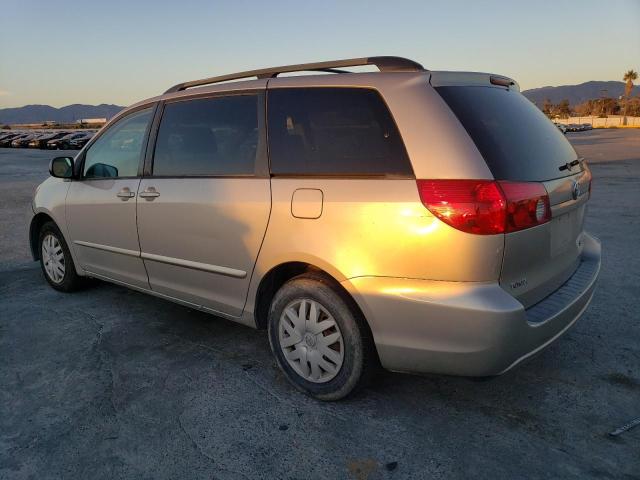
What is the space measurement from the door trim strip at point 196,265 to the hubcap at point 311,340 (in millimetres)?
415

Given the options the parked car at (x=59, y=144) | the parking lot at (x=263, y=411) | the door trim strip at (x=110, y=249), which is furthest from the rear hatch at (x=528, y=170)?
the parked car at (x=59, y=144)

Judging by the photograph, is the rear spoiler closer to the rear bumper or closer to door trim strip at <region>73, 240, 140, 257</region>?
the rear bumper

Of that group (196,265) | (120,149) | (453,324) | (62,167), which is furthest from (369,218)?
(62,167)

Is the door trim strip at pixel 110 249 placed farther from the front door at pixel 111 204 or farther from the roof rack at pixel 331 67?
the roof rack at pixel 331 67

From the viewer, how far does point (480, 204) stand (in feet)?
7.23

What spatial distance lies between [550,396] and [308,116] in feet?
6.70

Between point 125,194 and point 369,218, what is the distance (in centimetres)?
210

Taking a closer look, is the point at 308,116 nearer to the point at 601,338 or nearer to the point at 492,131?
the point at 492,131

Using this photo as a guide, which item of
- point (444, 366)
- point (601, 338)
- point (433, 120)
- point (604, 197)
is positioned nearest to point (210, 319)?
point (444, 366)

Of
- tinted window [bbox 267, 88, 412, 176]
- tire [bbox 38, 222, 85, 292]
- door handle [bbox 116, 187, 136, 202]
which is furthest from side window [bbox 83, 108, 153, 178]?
tinted window [bbox 267, 88, 412, 176]

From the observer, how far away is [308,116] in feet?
9.24

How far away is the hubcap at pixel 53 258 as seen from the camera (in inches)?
181

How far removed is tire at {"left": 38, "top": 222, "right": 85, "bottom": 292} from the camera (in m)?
4.54

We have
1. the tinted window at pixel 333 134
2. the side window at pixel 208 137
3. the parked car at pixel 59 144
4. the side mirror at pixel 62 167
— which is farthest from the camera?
the parked car at pixel 59 144
